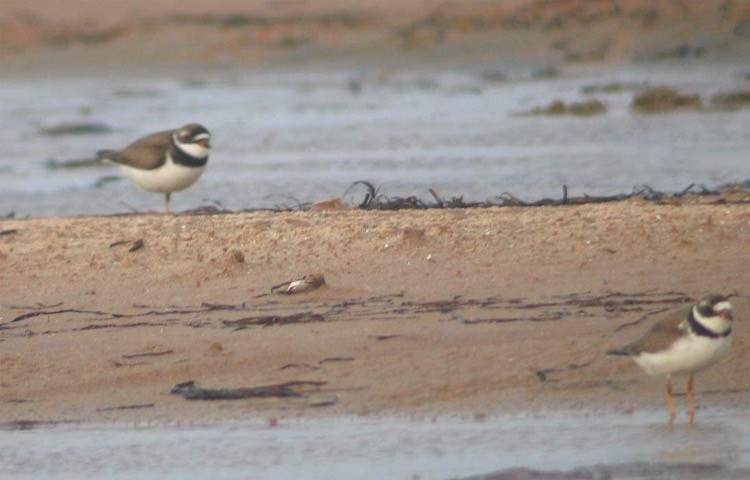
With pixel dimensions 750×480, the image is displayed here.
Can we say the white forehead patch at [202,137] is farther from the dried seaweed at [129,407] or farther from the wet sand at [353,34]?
the wet sand at [353,34]

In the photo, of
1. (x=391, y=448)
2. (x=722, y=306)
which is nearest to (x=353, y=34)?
(x=722, y=306)

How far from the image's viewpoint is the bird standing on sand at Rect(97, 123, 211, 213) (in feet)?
36.6

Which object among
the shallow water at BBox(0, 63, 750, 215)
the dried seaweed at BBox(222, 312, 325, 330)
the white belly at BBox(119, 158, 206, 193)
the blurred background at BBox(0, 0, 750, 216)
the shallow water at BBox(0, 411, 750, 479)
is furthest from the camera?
the blurred background at BBox(0, 0, 750, 216)

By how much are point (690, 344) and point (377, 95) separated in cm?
1608

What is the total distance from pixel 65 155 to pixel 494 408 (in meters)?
11.0

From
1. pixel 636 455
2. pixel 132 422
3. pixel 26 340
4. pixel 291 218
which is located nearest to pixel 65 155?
pixel 291 218

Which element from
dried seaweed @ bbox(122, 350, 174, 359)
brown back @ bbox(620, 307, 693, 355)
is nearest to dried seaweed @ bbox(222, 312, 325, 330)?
dried seaweed @ bbox(122, 350, 174, 359)

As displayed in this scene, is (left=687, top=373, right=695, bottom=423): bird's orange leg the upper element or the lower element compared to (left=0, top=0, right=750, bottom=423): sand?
lower

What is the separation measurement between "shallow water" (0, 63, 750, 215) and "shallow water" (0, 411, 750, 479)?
469cm

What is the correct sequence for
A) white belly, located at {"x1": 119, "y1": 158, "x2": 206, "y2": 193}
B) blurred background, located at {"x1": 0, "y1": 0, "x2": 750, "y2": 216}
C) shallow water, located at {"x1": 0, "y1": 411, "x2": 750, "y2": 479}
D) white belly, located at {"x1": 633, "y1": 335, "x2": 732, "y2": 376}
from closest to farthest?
shallow water, located at {"x1": 0, "y1": 411, "x2": 750, "y2": 479} < white belly, located at {"x1": 633, "y1": 335, "x2": 732, "y2": 376} < white belly, located at {"x1": 119, "y1": 158, "x2": 206, "y2": 193} < blurred background, located at {"x1": 0, "y1": 0, "x2": 750, "y2": 216}

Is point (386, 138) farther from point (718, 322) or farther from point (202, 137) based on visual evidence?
point (718, 322)

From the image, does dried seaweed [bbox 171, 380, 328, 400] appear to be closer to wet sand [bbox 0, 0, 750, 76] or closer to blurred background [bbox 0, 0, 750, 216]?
blurred background [bbox 0, 0, 750, 216]

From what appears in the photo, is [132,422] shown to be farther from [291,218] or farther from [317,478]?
[291,218]

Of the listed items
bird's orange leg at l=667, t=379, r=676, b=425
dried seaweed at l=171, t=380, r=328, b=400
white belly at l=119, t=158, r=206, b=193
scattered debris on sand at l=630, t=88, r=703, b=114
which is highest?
scattered debris on sand at l=630, t=88, r=703, b=114
